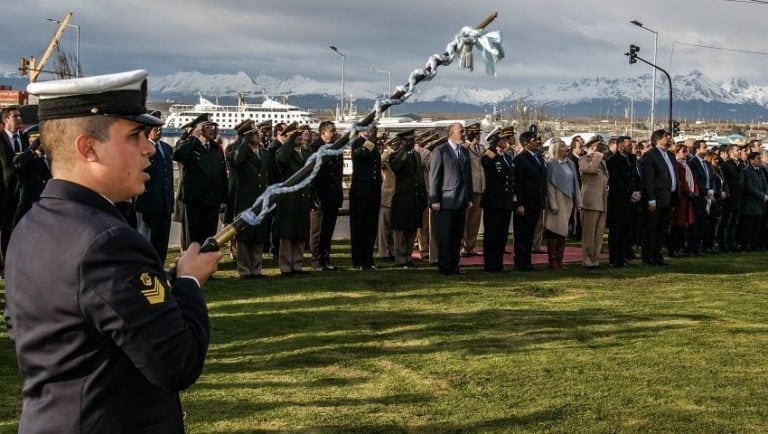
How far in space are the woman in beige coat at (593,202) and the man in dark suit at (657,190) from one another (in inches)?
29.0

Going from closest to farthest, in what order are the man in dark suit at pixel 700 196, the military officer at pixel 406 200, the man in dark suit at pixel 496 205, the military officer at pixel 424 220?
the man in dark suit at pixel 496 205, the military officer at pixel 406 200, the military officer at pixel 424 220, the man in dark suit at pixel 700 196

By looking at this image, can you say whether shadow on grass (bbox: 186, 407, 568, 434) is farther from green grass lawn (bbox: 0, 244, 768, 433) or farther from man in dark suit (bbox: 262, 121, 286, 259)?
man in dark suit (bbox: 262, 121, 286, 259)

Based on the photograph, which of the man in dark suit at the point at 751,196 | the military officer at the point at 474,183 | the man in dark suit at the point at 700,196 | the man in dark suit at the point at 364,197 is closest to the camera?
the man in dark suit at the point at 364,197

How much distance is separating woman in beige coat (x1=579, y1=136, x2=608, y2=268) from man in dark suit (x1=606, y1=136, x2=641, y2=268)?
0.14m

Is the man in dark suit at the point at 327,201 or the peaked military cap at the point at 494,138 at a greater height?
the peaked military cap at the point at 494,138

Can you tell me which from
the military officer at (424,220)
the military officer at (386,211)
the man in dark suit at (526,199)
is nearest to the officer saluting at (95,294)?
the man in dark suit at (526,199)

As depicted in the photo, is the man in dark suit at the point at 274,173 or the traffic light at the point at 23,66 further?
the traffic light at the point at 23,66

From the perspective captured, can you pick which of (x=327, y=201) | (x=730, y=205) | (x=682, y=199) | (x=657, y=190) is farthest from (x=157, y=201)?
(x=730, y=205)

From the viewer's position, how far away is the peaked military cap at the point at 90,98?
231 centimetres

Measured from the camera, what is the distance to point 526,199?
42.6 ft

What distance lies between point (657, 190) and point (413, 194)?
386 cm

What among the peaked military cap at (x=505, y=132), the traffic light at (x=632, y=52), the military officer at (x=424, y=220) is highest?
the traffic light at (x=632, y=52)

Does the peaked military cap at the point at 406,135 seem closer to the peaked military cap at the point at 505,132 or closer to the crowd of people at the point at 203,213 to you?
the crowd of people at the point at 203,213

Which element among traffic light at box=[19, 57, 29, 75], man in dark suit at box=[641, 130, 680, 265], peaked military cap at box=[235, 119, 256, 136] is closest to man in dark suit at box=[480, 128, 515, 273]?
man in dark suit at box=[641, 130, 680, 265]
